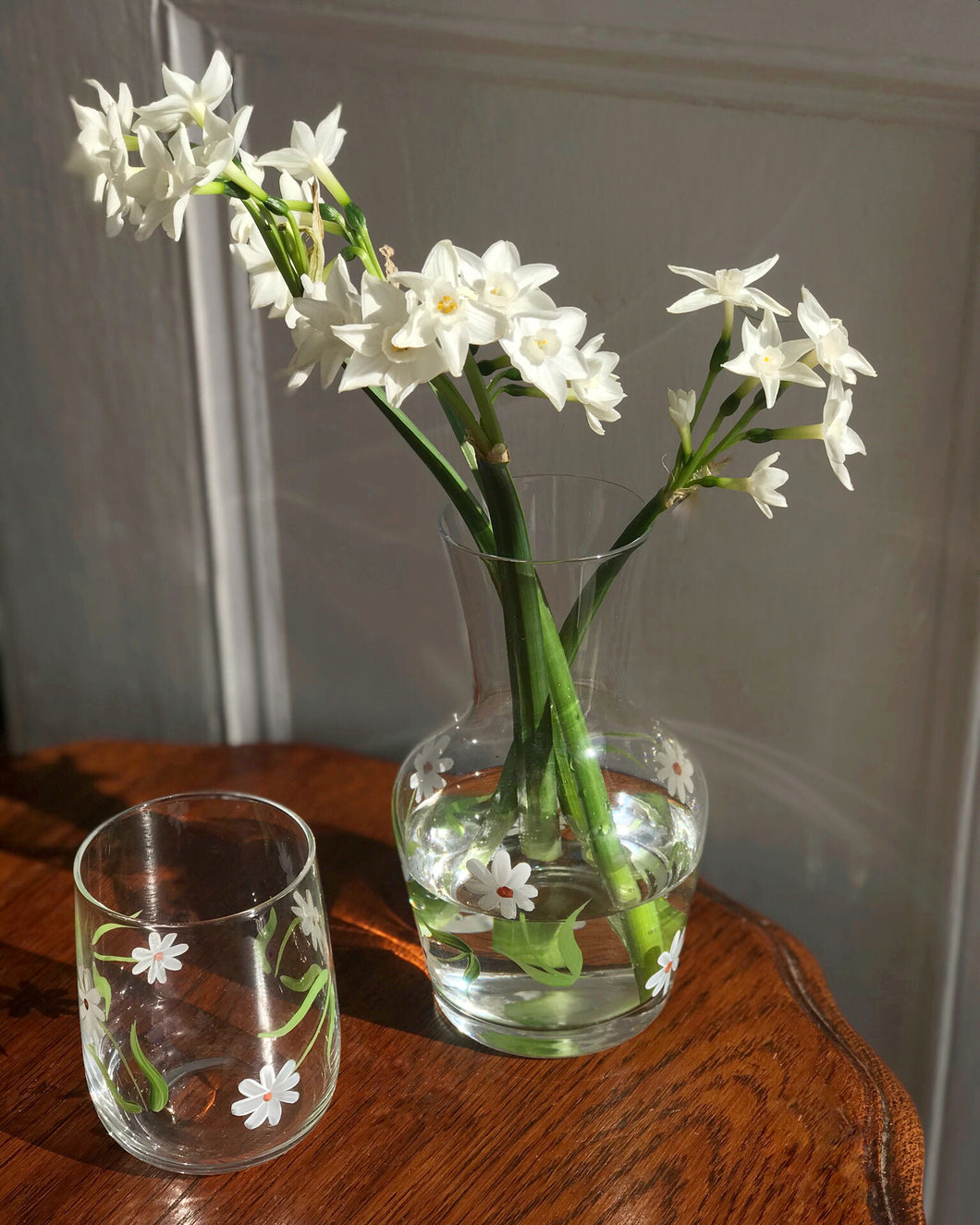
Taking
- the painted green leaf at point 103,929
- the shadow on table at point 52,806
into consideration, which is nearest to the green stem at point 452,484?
the painted green leaf at point 103,929

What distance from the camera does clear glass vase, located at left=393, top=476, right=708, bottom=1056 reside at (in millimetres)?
520

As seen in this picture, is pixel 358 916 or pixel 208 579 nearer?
pixel 358 916

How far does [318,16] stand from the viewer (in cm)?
65

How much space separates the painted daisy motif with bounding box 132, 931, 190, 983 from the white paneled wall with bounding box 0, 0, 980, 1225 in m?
0.35

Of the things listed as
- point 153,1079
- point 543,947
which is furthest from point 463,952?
point 153,1079

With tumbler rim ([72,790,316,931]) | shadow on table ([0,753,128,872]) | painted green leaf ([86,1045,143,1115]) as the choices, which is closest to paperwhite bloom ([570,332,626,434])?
tumbler rim ([72,790,316,931])

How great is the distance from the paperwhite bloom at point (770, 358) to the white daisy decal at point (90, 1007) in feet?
1.15

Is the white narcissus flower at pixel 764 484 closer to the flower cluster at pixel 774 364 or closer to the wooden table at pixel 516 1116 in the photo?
the flower cluster at pixel 774 364

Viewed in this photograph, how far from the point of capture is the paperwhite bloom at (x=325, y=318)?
0.41 meters

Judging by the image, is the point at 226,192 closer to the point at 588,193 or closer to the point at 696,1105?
the point at 588,193

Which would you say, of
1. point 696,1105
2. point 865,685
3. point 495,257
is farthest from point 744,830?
point 495,257

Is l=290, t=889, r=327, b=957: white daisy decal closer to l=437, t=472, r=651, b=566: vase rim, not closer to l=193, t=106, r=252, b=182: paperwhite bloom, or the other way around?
l=437, t=472, r=651, b=566: vase rim

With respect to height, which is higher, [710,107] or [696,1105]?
[710,107]

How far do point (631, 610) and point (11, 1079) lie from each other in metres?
0.35
